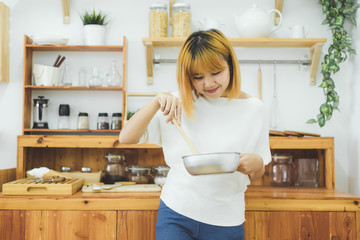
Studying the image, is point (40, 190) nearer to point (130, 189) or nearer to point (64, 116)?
point (130, 189)

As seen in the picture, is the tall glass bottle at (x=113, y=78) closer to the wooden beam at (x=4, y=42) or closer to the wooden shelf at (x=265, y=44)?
the wooden shelf at (x=265, y=44)

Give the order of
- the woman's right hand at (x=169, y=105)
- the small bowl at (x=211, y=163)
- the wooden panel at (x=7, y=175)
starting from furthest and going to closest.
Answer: the wooden panel at (x=7, y=175)
the woman's right hand at (x=169, y=105)
the small bowl at (x=211, y=163)

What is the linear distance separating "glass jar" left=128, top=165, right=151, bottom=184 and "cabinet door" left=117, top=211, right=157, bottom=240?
1.30ft

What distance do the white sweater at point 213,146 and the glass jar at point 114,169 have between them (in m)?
0.97

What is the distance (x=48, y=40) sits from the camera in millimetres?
2236

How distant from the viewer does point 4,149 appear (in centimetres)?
236

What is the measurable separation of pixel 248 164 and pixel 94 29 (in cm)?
156

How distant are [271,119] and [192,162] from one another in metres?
1.54

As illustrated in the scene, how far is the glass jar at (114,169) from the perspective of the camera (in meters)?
2.15

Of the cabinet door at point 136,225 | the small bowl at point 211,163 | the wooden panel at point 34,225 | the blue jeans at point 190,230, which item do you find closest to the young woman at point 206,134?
the blue jeans at point 190,230

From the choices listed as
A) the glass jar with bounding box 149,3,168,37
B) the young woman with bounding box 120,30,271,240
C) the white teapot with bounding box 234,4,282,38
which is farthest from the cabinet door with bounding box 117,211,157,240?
the white teapot with bounding box 234,4,282,38

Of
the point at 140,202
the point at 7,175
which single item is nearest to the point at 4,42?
the point at 7,175

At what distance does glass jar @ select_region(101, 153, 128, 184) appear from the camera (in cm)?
215

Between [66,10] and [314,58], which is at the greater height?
[66,10]
